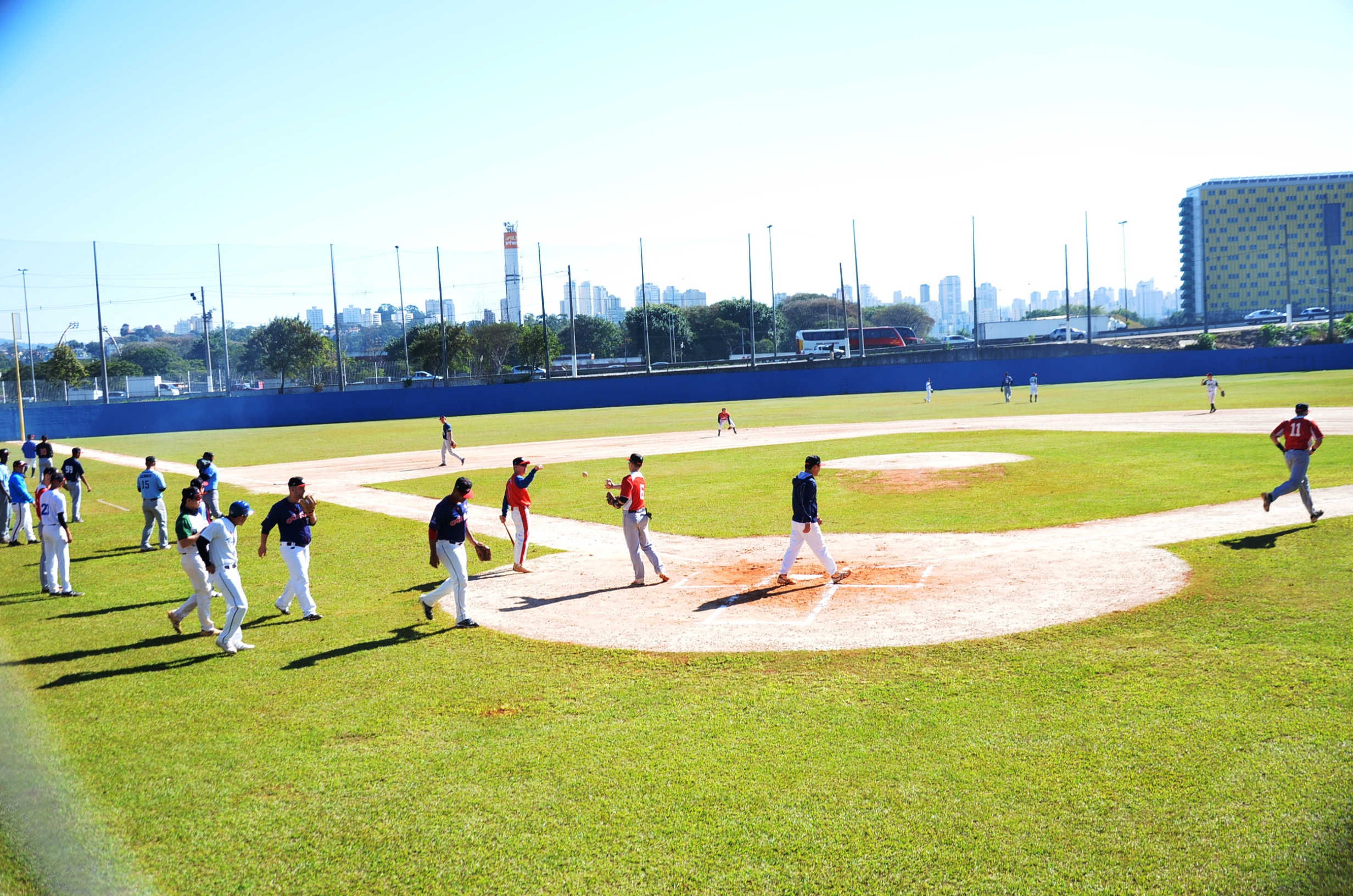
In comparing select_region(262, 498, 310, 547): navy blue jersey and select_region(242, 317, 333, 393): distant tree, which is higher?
select_region(242, 317, 333, 393): distant tree

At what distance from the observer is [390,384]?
278 feet

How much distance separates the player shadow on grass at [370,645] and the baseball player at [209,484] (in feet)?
28.0

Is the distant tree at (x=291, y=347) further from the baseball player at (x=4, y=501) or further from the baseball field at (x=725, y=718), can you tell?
the baseball field at (x=725, y=718)

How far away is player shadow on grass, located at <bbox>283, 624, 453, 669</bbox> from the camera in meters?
11.5

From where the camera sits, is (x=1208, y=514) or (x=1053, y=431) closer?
(x=1208, y=514)

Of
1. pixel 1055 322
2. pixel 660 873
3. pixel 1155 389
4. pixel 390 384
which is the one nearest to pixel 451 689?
pixel 660 873

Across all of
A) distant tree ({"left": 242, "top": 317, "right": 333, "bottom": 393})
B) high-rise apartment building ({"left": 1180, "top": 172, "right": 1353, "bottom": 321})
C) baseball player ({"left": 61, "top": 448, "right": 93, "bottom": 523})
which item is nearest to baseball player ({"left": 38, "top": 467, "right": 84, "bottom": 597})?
baseball player ({"left": 61, "top": 448, "right": 93, "bottom": 523})

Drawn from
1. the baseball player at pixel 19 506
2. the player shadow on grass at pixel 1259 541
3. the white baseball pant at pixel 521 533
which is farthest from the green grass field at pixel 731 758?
the baseball player at pixel 19 506

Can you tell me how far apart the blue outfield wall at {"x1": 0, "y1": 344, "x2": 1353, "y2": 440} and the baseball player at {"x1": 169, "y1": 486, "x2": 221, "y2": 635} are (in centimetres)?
6497

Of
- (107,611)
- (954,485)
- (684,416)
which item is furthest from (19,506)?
(684,416)

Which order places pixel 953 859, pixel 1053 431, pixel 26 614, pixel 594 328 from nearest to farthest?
pixel 953 859 < pixel 26 614 < pixel 1053 431 < pixel 594 328

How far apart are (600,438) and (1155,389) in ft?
140

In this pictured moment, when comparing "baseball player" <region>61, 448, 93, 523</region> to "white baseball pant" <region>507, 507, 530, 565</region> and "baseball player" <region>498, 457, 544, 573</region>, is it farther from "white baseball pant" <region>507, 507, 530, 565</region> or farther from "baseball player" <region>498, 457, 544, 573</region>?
"white baseball pant" <region>507, 507, 530, 565</region>

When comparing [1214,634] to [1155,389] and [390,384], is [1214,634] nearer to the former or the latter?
[1155,389]
